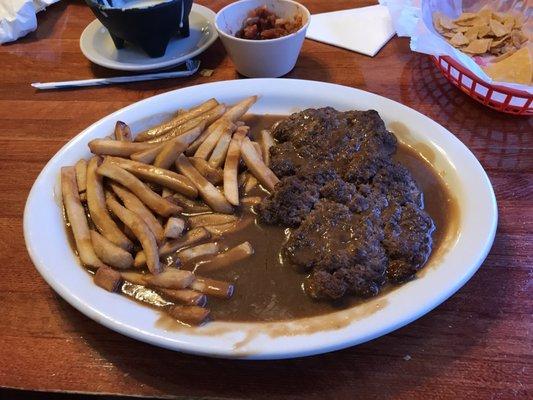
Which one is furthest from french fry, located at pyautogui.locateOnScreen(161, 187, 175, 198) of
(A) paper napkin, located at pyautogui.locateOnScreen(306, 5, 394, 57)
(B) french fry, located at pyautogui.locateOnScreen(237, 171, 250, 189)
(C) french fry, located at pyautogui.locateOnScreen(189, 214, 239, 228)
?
(A) paper napkin, located at pyautogui.locateOnScreen(306, 5, 394, 57)

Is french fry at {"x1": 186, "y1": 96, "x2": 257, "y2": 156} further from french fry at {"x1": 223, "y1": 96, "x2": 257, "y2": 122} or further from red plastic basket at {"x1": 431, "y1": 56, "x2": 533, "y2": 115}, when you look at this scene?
red plastic basket at {"x1": 431, "y1": 56, "x2": 533, "y2": 115}

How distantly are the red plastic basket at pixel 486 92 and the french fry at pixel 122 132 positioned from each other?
1.35 metres

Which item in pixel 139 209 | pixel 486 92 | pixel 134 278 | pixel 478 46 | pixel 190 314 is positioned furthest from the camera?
pixel 478 46

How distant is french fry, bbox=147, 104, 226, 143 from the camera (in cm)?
184

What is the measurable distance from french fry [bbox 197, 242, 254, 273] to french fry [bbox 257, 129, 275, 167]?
1.36 feet

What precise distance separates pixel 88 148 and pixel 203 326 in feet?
3.01

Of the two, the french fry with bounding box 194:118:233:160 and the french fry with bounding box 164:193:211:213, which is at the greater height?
the french fry with bounding box 194:118:233:160

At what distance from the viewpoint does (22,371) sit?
4.30ft

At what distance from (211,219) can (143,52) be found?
1358mm

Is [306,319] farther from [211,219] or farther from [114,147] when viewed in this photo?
[114,147]

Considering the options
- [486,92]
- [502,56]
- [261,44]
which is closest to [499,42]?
[502,56]

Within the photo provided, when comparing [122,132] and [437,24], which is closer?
[122,132]

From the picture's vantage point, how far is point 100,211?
1555mm

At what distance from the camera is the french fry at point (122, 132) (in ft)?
6.00
